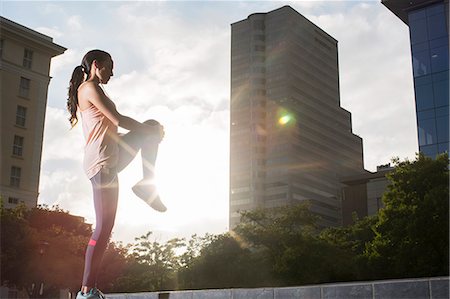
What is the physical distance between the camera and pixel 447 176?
115ft

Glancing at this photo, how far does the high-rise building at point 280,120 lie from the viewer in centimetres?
16162

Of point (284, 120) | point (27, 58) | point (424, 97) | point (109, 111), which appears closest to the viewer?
point (109, 111)

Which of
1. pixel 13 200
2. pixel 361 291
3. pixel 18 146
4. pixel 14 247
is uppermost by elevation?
pixel 18 146

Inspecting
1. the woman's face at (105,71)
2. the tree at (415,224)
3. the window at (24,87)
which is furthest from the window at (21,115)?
the woman's face at (105,71)

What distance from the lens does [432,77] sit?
6519 cm

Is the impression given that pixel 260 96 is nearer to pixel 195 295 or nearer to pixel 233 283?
pixel 233 283

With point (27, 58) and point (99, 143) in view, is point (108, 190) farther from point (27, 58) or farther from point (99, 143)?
point (27, 58)

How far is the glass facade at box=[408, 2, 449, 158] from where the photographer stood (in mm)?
63250

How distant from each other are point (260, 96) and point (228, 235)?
407 ft

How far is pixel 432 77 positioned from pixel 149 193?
6546 centimetres

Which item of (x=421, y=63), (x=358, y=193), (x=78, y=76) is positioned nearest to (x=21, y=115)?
(x=421, y=63)

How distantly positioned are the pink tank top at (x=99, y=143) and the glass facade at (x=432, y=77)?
204 ft

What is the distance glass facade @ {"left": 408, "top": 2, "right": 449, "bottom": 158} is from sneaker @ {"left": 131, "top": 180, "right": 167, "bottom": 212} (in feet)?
204

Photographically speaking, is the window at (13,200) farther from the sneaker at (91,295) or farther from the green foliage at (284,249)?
the sneaker at (91,295)
